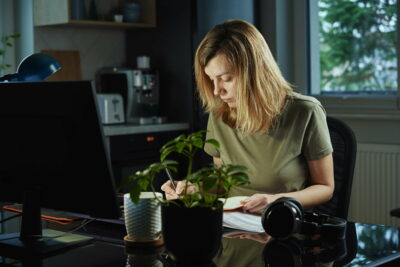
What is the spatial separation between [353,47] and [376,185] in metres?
0.88

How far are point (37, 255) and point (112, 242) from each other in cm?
18

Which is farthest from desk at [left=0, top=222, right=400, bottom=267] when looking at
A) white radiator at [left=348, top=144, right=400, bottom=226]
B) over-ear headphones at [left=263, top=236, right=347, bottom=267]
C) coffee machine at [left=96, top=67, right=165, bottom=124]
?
coffee machine at [left=96, top=67, right=165, bottom=124]

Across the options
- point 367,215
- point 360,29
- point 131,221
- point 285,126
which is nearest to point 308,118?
point 285,126

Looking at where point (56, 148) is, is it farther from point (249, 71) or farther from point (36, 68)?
point (249, 71)

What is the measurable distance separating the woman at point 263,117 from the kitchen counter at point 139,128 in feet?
5.44

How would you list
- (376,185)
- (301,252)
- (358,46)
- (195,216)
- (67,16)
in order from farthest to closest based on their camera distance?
(358,46)
(67,16)
(376,185)
(301,252)
(195,216)

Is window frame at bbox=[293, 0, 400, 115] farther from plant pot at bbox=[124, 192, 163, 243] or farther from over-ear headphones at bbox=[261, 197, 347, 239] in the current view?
plant pot at bbox=[124, 192, 163, 243]

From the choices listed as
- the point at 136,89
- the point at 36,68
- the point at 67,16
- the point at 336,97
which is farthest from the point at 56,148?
the point at 336,97

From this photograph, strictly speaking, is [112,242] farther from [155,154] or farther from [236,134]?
[155,154]

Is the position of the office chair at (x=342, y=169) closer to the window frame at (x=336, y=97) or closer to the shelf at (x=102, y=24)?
the window frame at (x=336, y=97)

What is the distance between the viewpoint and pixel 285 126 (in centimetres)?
206

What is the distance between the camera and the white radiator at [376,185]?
11.7 feet

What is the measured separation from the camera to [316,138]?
6.57 feet

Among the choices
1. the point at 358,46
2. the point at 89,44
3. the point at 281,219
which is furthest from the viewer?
the point at 89,44
